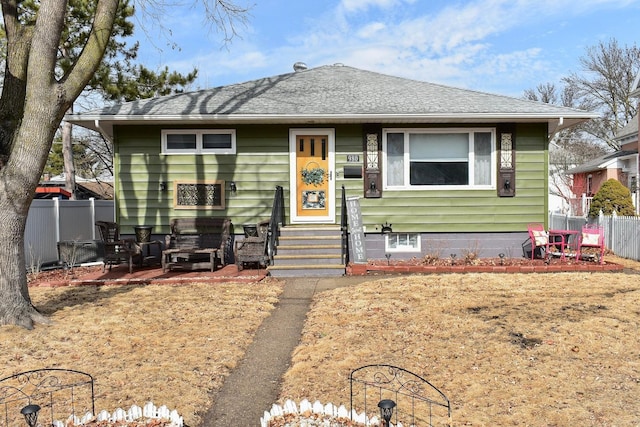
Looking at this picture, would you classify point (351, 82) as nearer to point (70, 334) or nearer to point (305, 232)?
point (305, 232)

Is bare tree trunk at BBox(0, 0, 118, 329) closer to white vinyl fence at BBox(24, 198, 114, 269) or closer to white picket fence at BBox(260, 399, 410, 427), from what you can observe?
white picket fence at BBox(260, 399, 410, 427)

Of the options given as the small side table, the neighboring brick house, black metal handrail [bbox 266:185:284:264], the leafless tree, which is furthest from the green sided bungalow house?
the neighboring brick house

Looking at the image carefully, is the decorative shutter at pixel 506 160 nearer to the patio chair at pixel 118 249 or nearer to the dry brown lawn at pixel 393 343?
the dry brown lawn at pixel 393 343

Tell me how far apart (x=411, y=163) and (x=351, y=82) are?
3.08 m

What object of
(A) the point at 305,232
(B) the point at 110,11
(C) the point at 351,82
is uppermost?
(C) the point at 351,82

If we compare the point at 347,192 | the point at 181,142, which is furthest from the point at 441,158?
the point at 181,142

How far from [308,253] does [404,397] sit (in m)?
5.58

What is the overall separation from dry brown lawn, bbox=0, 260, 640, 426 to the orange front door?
3.24 meters

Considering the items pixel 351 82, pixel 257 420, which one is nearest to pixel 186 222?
pixel 351 82

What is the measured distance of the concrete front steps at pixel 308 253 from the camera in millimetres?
8367

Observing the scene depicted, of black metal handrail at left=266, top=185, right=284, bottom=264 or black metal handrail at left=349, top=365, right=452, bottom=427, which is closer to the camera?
black metal handrail at left=349, top=365, right=452, bottom=427

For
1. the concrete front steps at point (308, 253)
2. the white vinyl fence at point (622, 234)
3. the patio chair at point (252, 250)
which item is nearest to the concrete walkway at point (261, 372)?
the concrete front steps at point (308, 253)

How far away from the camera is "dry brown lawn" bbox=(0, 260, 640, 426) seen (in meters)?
3.35

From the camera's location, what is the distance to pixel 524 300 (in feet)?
19.7
